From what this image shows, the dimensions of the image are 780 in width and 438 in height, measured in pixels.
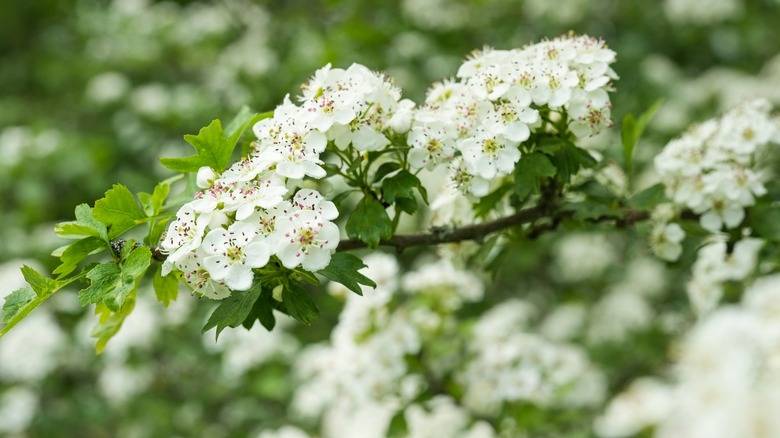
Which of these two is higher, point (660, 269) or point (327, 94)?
point (660, 269)

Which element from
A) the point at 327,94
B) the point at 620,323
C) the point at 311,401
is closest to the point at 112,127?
the point at 311,401

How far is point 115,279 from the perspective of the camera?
114cm

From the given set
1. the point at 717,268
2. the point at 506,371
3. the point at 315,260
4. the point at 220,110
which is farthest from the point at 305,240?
the point at 220,110

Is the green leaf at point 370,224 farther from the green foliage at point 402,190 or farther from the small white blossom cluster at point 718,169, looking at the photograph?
the small white blossom cluster at point 718,169

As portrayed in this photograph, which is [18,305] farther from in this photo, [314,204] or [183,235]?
[314,204]

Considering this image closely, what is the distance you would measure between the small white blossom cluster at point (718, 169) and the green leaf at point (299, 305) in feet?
2.40

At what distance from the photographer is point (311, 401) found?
9.65 ft

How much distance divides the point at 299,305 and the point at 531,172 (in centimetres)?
42

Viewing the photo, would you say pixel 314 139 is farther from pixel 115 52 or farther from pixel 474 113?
pixel 115 52

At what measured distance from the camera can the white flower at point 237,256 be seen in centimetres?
107

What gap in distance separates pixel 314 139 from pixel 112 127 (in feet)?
13.2

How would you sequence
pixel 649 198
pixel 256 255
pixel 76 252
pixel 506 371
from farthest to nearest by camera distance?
1. pixel 506 371
2. pixel 649 198
3. pixel 76 252
4. pixel 256 255

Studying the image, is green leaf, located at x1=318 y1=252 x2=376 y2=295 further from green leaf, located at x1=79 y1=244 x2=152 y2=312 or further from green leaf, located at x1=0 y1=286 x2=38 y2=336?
green leaf, located at x1=0 y1=286 x2=38 y2=336

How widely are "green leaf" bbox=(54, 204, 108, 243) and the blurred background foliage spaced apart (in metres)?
2.02
